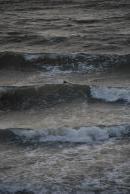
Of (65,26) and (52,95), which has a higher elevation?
(65,26)

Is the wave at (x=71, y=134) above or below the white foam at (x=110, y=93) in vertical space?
below

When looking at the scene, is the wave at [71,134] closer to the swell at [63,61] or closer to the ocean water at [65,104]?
the ocean water at [65,104]

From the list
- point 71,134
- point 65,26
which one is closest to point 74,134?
point 71,134

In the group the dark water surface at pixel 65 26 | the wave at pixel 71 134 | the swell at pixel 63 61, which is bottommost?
the wave at pixel 71 134

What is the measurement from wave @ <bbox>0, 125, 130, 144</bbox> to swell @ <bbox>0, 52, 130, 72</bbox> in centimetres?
62

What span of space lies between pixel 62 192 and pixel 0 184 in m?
0.22

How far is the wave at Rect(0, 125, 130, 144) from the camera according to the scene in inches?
69.7

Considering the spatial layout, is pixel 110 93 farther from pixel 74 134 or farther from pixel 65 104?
pixel 74 134

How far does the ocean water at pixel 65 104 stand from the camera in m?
1.56

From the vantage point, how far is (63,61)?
238cm

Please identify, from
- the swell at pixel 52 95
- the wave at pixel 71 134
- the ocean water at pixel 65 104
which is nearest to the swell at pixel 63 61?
the ocean water at pixel 65 104

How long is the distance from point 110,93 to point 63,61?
0.43 m

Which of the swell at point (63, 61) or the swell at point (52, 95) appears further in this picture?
the swell at point (63, 61)

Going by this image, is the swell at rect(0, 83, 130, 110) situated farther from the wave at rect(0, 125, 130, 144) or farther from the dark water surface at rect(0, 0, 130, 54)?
the dark water surface at rect(0, 0, 130, 54)
